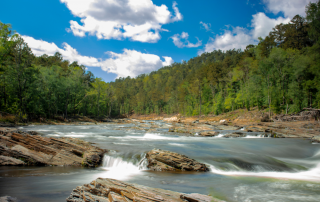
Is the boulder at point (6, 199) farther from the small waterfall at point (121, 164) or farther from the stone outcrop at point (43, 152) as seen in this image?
the small waterfall at point (121, 164)

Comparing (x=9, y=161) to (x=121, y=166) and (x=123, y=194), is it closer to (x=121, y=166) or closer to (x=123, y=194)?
(x=121, y=166)

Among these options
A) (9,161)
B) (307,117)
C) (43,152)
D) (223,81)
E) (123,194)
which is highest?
(223,81)

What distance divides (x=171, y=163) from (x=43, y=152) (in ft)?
21.8

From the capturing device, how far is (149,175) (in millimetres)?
7457

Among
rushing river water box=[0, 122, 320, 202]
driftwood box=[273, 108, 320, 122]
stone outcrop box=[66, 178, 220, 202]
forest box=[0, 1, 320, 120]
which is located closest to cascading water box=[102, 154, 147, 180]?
rushing river water box=[0, 122, 320, 202]

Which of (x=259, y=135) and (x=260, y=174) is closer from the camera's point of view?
(x=260, y=174)

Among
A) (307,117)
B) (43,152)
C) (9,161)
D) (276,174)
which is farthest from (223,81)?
(9,161)

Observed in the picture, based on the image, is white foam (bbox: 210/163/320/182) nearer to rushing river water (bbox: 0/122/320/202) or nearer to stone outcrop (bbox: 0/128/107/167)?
rushing river water (bbox: 0/122/320/202)

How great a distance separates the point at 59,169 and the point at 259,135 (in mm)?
21005

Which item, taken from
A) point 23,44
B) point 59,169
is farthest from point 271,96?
point 23,44

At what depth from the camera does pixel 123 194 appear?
3525 millimetres

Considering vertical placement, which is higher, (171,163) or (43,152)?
(43,152)

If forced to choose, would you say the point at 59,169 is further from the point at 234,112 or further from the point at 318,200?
the point at 234,112

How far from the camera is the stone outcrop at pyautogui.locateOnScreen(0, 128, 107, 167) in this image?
331 inches
